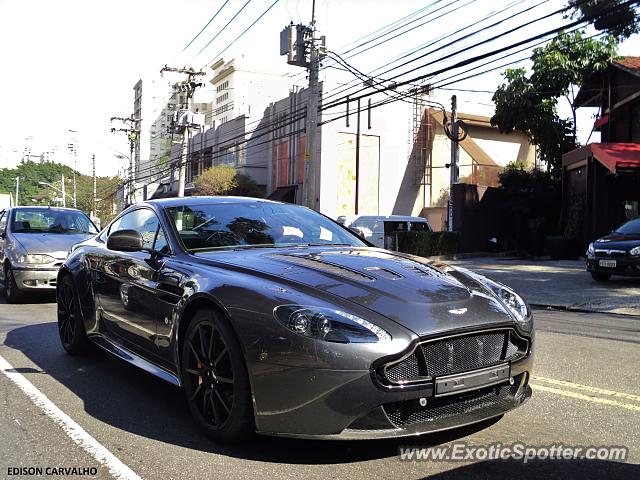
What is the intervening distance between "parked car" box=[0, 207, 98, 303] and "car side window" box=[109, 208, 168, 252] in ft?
14.1

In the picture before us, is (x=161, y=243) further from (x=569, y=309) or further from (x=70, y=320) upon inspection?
(x=569, y=309)

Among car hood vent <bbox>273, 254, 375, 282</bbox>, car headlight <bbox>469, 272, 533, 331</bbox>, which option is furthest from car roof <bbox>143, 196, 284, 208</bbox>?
car headlight <bbox>469, 272, 533, 331</bbox>

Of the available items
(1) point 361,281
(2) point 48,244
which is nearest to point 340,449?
(1) point 361,281

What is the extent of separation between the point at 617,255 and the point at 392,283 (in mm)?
9994

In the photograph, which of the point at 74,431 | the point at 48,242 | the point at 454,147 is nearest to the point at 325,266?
the point at 74,431

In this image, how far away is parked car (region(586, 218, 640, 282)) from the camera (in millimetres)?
11617

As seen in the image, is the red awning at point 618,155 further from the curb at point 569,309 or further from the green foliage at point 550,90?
the curb at point 569,309

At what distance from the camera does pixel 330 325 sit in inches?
121

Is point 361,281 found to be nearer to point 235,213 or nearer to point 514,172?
point 235,213

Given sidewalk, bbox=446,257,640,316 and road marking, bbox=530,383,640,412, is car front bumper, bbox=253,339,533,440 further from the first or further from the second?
sidewalk, bbox=446,257,640,316

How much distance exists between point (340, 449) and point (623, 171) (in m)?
16.6

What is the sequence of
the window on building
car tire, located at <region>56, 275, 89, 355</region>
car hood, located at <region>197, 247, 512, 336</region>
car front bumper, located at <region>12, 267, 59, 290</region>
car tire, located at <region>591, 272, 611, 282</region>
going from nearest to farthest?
1. car hood, located at <region>197, 247, 512, 336</region>
2. car tire, located at <region>56, 275, 89, 355</region>
3. car front bumper, located at <region>12, 267, 59, 290</region>
4. car tire, located at <region>591, 272, 611, 282</region>
5. the window on building

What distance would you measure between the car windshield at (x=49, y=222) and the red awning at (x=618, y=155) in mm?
14238

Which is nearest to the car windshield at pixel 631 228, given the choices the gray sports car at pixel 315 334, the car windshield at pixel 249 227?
the car windshield at pixel 249 227
